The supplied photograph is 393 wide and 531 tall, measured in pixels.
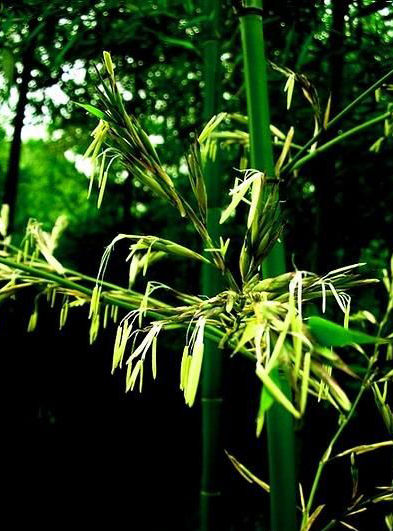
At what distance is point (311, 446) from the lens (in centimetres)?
195

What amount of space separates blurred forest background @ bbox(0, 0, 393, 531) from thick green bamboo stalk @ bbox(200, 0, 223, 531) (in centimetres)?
25

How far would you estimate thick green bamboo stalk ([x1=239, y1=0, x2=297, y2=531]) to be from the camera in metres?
0.72

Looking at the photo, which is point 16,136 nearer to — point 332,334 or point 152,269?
point 152,269

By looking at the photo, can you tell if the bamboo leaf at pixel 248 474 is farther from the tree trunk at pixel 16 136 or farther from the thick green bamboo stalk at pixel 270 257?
the tree trunk at pixel 16 136

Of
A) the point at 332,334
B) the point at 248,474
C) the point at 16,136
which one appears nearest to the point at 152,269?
the point at 16,136

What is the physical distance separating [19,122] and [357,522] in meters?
1.80

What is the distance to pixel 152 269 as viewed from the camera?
2.91 metres

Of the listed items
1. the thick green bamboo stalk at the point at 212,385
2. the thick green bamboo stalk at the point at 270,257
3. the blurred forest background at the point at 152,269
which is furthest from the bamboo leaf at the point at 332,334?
the blurred forest background at the point at 152,269

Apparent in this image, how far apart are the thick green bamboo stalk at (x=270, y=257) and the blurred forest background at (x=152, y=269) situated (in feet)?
2.36

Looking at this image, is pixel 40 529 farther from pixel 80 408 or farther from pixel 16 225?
pixel 16 225

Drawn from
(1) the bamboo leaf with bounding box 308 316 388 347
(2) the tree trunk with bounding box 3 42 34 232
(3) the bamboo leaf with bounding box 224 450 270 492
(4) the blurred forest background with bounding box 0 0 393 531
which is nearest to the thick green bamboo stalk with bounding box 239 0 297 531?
(3) the bamboo leaf with bounding box 224 450 270 492

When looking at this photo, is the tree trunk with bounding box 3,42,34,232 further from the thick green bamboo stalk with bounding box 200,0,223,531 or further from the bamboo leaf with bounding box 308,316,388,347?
the bamboo leaf with bounding box 308,316,388,347

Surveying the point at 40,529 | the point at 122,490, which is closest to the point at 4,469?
the point at 40,529

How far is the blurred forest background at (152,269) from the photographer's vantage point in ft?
5.47
